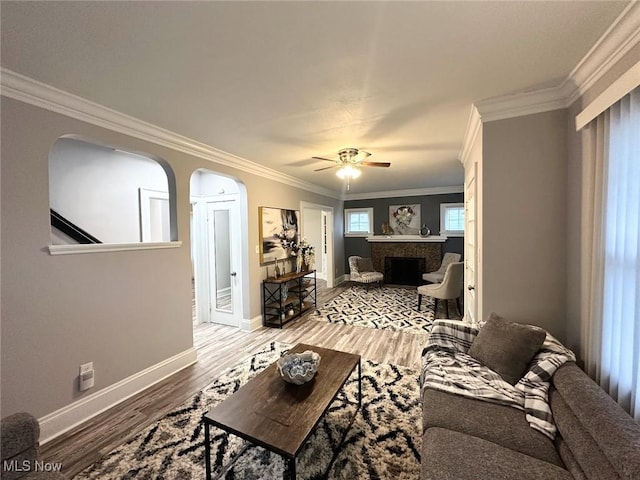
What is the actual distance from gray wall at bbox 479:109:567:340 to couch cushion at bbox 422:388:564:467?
100cm

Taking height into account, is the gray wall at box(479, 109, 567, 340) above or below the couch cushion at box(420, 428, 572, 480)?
above

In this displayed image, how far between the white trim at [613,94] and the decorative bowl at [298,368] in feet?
7.47

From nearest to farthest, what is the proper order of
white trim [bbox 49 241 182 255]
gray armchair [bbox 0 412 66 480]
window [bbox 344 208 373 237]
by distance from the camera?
gray armchair [bbox 0 412 66 480] → white trim [bbox 49 241 182 255] → window [bbox 344 208 373 237]

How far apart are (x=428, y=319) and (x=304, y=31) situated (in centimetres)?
416

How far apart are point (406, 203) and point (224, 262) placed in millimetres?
4815

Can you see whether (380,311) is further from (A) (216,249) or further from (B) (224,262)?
(A) (216,249)

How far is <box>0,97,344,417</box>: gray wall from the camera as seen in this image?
67.4 inches

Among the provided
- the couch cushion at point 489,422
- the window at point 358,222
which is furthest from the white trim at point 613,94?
the window at point 358,222

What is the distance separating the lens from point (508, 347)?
1.78m

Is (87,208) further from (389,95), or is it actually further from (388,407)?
(388,407)

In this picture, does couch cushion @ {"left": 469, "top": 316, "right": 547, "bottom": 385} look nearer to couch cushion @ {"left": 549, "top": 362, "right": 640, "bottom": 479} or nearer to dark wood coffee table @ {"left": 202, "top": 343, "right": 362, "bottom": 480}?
couch cushion @ {"left": 549, "top": 362, "right": 640, "bottom": 479}

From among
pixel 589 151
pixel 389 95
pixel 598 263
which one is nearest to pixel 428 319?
pixel 598 263

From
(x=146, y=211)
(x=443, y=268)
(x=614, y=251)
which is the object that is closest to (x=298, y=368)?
(x=614, y=251)
